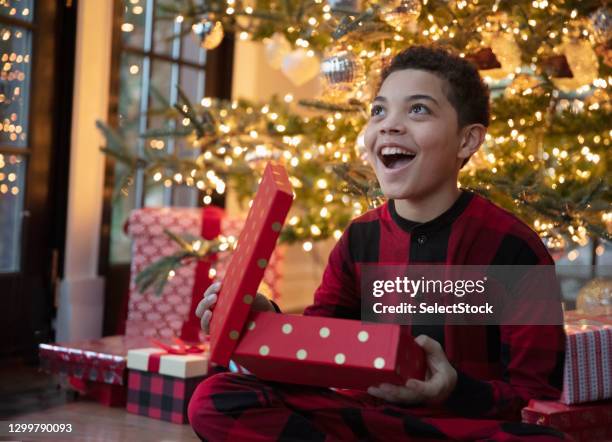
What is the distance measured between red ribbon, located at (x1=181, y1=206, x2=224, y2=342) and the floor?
0.40m

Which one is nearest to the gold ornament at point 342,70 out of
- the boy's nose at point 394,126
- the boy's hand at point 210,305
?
the boy's nose at point 394,126

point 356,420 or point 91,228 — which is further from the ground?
point 91,228

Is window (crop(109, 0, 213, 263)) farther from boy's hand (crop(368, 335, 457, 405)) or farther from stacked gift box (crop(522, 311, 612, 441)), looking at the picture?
boy's hand (crop(368, 335, 457, 405))

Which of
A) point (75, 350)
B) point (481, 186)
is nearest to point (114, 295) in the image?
point (75, 350)

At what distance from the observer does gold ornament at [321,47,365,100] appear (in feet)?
7.61

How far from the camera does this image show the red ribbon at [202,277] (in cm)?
284

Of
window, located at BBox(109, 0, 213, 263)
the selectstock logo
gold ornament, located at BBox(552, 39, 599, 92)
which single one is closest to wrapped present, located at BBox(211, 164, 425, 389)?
the selectstock logo

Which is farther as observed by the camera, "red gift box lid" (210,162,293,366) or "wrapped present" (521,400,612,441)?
"wrapped present" (521,400,612,441)

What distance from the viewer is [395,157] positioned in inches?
59.7

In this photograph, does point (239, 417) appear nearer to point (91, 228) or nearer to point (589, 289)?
point (589, 289)

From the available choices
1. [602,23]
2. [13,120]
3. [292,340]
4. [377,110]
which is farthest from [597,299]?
[13,120]

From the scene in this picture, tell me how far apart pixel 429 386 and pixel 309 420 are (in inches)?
8.1

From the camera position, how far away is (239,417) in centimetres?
133

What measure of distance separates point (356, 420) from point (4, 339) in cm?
184
